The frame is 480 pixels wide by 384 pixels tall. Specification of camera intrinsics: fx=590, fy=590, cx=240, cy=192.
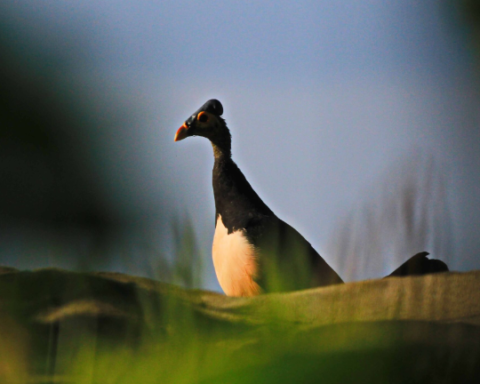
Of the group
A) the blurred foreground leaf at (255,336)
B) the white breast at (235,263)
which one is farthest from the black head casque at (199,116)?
the blurred foreground leaf at (255,336)

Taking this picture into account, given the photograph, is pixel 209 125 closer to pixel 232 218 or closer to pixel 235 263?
pixel 232 218

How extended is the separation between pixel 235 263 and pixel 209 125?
0.47m

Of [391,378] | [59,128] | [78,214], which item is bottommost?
[391,378]

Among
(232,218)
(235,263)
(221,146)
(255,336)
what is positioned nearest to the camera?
(255,336)

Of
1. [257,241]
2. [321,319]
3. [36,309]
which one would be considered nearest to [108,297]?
[36,309]

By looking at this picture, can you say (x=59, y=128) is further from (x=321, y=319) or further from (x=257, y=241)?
(x=257, y=241)

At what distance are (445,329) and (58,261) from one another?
40cm

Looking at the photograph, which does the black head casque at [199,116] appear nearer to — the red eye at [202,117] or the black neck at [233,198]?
the red eye at [202,117]

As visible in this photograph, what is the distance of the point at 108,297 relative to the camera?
68 cm

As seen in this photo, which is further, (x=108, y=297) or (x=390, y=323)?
(x=108, y=297)

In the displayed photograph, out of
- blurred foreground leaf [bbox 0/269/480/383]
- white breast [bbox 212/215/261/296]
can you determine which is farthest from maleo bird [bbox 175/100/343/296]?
blurred foreground leaf [bbox 0/269/480/383]

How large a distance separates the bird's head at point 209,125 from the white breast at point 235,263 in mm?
305

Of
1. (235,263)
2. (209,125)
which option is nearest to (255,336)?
(235,263)

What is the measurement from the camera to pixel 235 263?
169 cm
